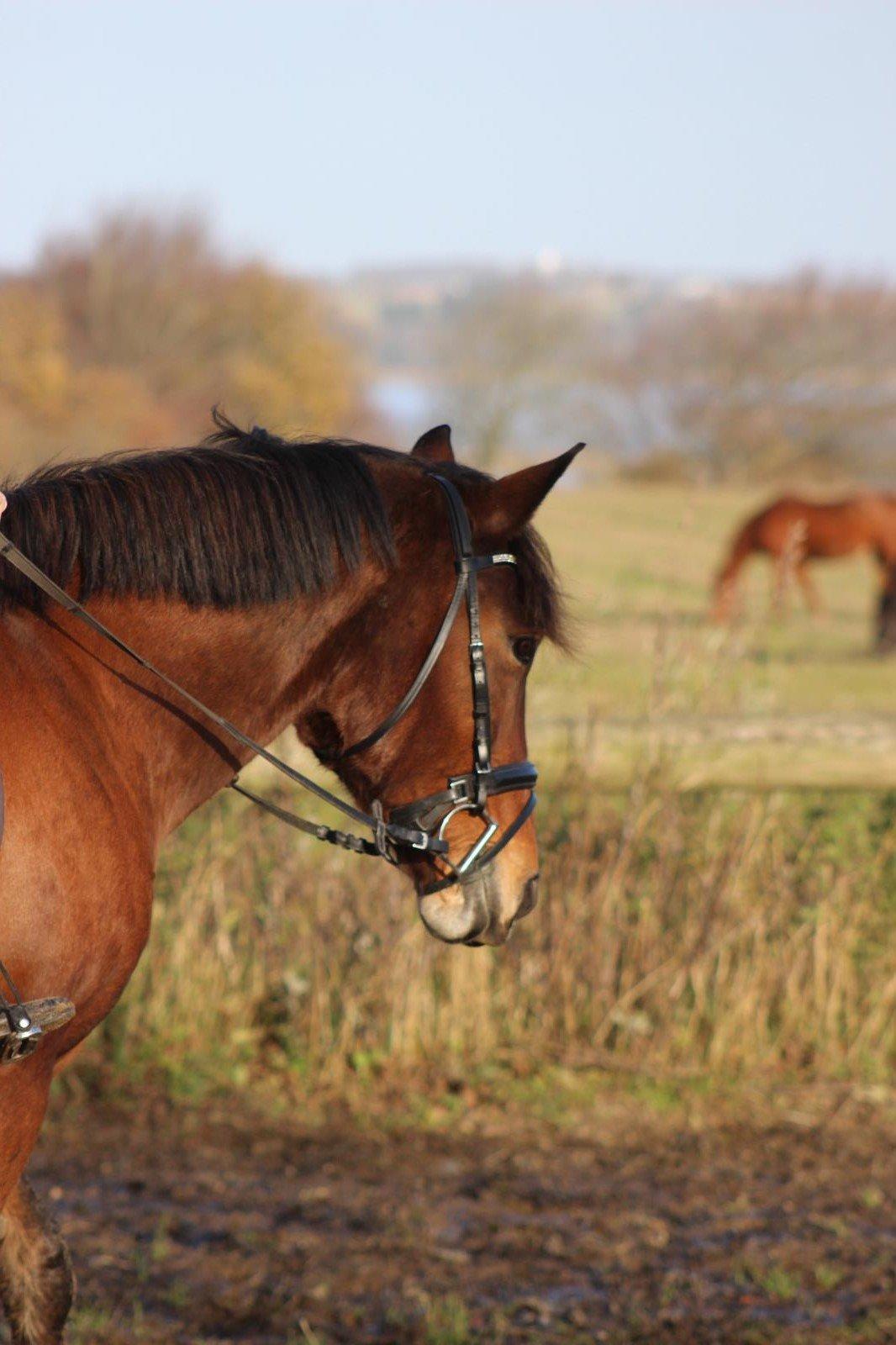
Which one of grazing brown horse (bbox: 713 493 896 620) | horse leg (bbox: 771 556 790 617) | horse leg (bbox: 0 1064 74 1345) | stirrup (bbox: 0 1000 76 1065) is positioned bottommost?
horse leg (bbox: 0 1064 74 1345)

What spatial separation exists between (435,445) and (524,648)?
0.53 metres

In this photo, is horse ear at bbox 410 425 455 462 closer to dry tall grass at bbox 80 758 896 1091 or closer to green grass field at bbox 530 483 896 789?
green grass field at bbox 530 483 896 789

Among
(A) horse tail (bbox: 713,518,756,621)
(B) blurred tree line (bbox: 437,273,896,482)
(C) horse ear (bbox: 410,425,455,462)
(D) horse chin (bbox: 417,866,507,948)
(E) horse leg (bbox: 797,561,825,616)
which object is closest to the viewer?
(D) horse chin (bbox: 417,866,507,948)

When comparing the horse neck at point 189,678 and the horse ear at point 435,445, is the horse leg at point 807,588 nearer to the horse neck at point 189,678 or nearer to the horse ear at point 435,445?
the horse ear at point 435,445

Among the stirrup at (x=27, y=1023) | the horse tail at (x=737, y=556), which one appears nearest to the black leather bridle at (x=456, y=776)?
the stirrup at (x=27, y=1023)

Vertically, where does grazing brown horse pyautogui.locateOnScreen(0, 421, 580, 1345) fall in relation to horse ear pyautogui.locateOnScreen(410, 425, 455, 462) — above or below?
below

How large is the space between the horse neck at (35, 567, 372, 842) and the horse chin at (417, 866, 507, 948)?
1.36 feet

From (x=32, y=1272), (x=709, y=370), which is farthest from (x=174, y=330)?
(x=32, y=1272)

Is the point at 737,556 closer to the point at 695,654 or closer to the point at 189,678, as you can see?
the point at 695,654

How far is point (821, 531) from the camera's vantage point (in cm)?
1777

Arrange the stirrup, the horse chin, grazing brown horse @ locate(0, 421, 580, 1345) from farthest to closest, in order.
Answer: the horse chin < grazing brown horse @ locate(0, 421, 580, 1345) < the stirrup

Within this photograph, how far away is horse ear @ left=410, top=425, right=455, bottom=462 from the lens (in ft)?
9.25

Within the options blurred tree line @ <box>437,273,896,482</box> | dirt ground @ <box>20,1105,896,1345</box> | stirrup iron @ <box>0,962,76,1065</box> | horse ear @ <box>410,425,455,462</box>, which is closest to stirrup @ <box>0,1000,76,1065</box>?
stirrup iron @ <box>0,962,76,1065</box>

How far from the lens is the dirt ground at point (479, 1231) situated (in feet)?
11.2
